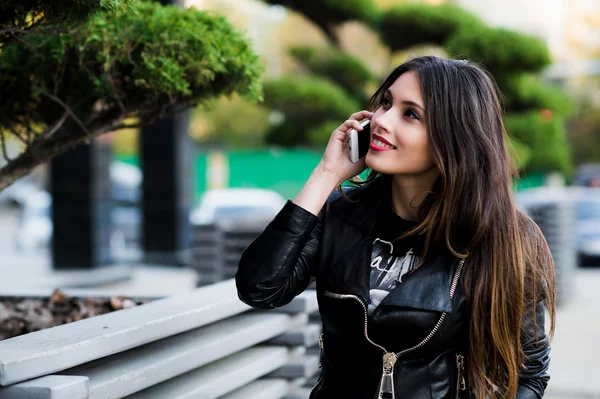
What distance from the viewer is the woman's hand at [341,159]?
2.56m

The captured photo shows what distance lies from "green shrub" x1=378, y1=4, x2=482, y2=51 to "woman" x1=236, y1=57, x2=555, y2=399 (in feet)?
32.9

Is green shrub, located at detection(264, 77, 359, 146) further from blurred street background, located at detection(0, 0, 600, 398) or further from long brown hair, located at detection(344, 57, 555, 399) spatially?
long brown hair, located at detection(344, 57, 555, 399)

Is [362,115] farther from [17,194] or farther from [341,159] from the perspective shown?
[17,194]

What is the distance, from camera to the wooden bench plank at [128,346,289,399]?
8.59ft

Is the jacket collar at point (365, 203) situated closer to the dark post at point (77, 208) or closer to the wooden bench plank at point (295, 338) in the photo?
the wooden bench plank at point (295, 338)

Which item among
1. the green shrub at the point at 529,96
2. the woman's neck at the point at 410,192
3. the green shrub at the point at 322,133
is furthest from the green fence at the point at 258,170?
the woman's neck at the point at 410,192

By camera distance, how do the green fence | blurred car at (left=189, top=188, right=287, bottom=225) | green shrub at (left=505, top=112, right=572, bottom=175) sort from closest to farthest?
green shrub at (left=505, top=112, right=572, bottom=175), blurred car at (left=189, top=188, right=287, bottom=225), the green fence

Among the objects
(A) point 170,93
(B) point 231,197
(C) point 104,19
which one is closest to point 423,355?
(A) point 170,93

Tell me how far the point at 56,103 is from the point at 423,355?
1.99 metres

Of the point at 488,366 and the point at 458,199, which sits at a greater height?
the point at 458,199

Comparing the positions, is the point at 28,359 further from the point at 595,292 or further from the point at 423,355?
the point at 595,292

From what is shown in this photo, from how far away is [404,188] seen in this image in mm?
2553

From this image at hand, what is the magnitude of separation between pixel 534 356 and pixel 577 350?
594cm

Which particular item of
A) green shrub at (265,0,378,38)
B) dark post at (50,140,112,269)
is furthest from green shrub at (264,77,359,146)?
dark post at (50,140,112,269)
